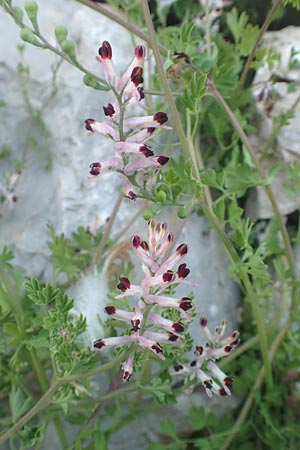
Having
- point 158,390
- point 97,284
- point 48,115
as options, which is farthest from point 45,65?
point 158,390

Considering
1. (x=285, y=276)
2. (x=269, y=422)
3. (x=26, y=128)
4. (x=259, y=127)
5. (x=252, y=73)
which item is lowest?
(x=269, y=422)

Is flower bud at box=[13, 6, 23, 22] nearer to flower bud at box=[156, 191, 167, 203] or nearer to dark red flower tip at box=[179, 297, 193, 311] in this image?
flower bud at box=[156, 191, 167, 203]

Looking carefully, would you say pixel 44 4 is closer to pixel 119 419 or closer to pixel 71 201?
pixel 71 201

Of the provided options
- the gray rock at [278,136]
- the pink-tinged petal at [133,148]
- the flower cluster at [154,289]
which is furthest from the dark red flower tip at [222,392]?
the gray rock at [278,136]

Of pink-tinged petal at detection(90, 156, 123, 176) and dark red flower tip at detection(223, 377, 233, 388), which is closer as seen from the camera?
pink-tinged petal at detection(90, 156, 123, 176)

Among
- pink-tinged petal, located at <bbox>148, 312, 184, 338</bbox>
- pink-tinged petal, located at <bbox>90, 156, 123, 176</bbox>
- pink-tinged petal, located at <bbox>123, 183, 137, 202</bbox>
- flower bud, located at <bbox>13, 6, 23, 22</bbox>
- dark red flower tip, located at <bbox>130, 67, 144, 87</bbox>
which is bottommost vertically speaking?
pink-tinged petal, located at <bbox>148, 312, 184, 338</bbox>

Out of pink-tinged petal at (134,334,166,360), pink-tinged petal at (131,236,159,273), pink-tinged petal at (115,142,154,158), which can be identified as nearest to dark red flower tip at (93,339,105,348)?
pink-tinged petal at (134,334,166,360)

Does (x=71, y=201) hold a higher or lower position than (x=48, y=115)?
lower
